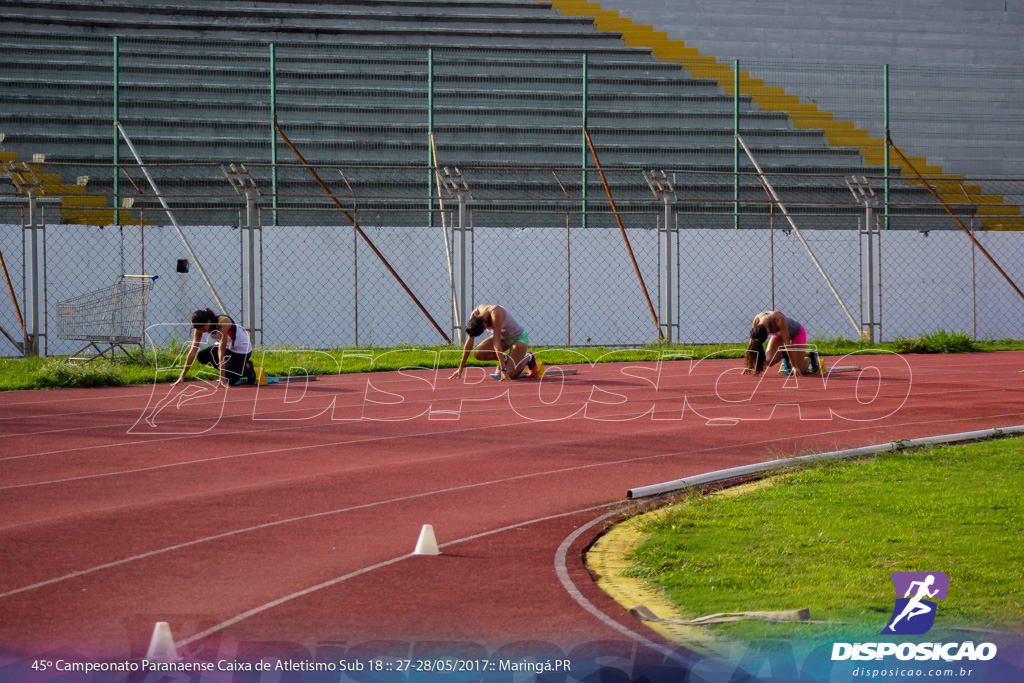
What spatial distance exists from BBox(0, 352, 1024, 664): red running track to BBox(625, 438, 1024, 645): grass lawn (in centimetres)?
53

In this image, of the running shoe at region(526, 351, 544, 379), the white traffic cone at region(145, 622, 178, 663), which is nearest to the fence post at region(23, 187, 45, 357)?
the running shoe at region(526, 351, 544, 379)

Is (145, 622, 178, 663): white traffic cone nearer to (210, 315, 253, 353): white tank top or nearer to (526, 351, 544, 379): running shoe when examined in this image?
(210, 315, 253, 353): white tank top

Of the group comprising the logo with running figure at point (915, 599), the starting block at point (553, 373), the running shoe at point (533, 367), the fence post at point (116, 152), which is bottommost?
the logo with running figure at point (915, 599)

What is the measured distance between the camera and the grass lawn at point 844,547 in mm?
4715

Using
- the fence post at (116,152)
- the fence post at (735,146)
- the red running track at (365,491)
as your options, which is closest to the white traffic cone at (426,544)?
the red running track at (365,491)

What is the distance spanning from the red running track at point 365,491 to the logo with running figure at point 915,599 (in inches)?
46.8

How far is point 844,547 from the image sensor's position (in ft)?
19.0

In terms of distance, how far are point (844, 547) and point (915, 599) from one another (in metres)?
→ 0.98

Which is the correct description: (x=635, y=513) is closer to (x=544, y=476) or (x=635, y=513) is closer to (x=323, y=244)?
(x=544, y=476)

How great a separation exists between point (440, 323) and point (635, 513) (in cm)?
1355

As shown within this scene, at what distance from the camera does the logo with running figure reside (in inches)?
178

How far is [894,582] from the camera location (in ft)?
16.6

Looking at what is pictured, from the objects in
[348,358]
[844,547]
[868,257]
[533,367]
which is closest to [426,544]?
[844,547]

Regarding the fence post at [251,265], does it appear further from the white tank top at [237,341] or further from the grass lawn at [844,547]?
the grass lawn at [844,547]
